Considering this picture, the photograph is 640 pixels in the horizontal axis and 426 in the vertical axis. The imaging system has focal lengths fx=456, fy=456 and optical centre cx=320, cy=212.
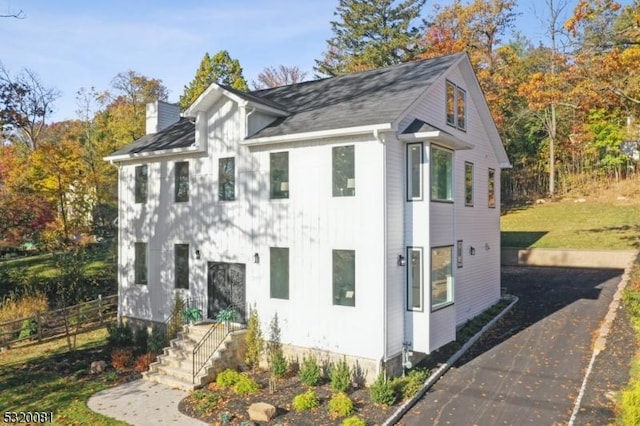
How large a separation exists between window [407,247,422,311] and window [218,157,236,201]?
→ 6.06m

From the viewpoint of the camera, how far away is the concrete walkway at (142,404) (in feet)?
36.3

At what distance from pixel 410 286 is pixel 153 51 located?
43.3 ft

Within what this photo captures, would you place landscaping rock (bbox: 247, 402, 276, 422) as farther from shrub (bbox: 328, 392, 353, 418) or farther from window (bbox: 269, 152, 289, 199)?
window (bbox: 269, 152, 289, 199)

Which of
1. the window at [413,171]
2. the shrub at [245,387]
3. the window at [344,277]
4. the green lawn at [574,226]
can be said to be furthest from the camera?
the green lawn at [574,226]

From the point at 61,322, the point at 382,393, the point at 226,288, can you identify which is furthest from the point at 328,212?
the point at 61,322

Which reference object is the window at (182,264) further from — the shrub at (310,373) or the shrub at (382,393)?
the shrub at (382,393)

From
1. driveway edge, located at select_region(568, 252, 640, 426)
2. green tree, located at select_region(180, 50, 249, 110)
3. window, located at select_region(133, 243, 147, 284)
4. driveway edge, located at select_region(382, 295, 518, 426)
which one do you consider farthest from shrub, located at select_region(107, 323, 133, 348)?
green tree, located at select_region(180, 50, 249, 110)

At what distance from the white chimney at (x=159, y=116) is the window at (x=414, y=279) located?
13.1 metres

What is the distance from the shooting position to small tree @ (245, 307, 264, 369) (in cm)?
1390

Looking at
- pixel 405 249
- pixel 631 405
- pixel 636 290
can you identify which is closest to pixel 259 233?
pixel 405 249

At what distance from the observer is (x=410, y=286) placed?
12.6 meters

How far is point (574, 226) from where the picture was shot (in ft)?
97.8

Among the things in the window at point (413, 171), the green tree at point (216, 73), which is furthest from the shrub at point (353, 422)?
the green tree at point (216, 73)

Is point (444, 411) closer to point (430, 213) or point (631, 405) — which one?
point (631, 405)
